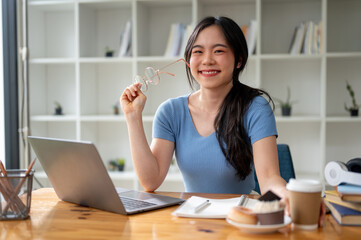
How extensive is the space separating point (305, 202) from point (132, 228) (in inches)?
16.7

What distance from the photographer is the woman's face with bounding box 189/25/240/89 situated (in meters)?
1.70

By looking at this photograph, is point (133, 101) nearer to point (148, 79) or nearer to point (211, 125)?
point (148, 79)

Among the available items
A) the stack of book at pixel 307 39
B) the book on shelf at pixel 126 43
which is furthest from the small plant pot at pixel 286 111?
the book on shelf at pixel 126 43

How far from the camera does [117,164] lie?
334 cm

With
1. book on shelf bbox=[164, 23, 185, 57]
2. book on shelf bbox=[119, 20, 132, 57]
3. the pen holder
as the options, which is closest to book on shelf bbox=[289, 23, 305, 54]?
book on shelf bbox=[164, 23, 185, 57]

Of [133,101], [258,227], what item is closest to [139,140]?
[133,101]

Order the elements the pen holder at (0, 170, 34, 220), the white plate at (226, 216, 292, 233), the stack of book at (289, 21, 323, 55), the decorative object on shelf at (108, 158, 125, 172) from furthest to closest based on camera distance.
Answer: the decorative object on shelf at (108, 158, 125, 172)
the stack of book at (289, 21, 323, 55)
the pen holder at (0, 170, 34, 220)
the white plate at (226, 216, 292, 233)

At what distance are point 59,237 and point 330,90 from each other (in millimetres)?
2588

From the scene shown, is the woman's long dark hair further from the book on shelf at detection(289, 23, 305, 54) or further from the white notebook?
the book on shelf at detection(289, 23, 305, 54)

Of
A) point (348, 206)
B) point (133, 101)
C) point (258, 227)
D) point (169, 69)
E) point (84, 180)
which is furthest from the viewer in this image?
point (169, 69)

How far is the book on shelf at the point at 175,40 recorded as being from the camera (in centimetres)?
309

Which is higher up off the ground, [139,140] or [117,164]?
[139,140]

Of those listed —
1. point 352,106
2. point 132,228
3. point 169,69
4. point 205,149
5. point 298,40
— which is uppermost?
point 298,40

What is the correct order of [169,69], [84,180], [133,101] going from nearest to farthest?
[84,180] → [133,101] → [169,69]
